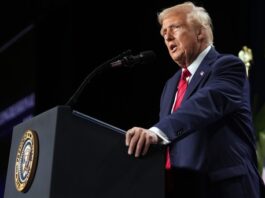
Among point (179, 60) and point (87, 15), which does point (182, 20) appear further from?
point (87, 15)

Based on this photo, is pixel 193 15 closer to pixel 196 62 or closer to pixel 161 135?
pixel 196 62

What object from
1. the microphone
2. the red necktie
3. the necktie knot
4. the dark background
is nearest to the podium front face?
the microphone

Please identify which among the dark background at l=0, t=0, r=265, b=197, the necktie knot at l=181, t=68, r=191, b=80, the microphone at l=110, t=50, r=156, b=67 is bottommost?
the microphone at l=110, t=50, r=156, b=67

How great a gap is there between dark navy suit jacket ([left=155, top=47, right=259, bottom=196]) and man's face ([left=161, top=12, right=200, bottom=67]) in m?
0.13

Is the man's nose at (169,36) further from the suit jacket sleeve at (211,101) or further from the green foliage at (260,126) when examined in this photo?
the green foliage at (260,126)

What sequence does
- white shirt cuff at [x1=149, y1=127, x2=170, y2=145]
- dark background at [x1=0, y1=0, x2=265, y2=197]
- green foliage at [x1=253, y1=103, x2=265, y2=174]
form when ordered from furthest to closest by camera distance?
dark background at [x1=0, y1=0, x2=265, y2=197]
green foliage at [x1=253, y1=103, x2=265, y2=174]
white shirt cuff at [x1=149, y1=127, x2=170, y2=145]

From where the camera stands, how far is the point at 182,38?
207 centimetres

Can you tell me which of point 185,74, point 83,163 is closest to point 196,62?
point 185,74

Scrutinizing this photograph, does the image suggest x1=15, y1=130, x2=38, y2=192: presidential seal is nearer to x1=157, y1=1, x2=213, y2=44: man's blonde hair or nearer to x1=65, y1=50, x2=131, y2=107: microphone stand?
x1=65, y1=50, x2=131, y2=107: microphone stand

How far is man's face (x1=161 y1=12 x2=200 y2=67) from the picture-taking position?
207 cm

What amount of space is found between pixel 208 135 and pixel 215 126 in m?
0.04

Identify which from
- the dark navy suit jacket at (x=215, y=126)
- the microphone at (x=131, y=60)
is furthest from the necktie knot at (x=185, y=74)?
the microphone at (x=131, y=60)

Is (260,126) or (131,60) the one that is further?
(260,126)

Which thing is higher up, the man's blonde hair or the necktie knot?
the man's blonde hair
